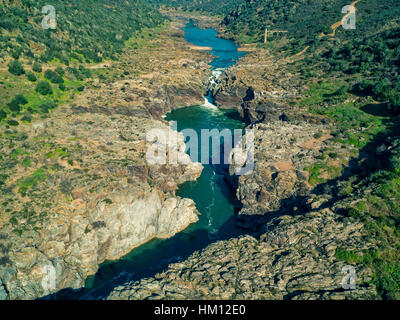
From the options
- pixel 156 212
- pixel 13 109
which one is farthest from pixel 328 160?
pixel 13 109

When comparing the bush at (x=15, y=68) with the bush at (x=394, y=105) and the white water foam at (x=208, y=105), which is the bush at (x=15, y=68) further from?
the bush at (x=394, y=105)

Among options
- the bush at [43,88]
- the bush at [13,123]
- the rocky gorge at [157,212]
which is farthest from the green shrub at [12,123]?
the bush at [43,88]

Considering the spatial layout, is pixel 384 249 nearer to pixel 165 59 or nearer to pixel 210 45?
pixel 165 59

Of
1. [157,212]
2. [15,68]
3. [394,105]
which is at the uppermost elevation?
[15,68]

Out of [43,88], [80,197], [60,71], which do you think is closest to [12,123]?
[43,88]

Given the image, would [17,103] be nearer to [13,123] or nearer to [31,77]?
[13,123]

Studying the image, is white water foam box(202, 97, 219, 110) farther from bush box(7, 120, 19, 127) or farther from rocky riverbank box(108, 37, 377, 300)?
bush box(7, 120, 19, 127)
